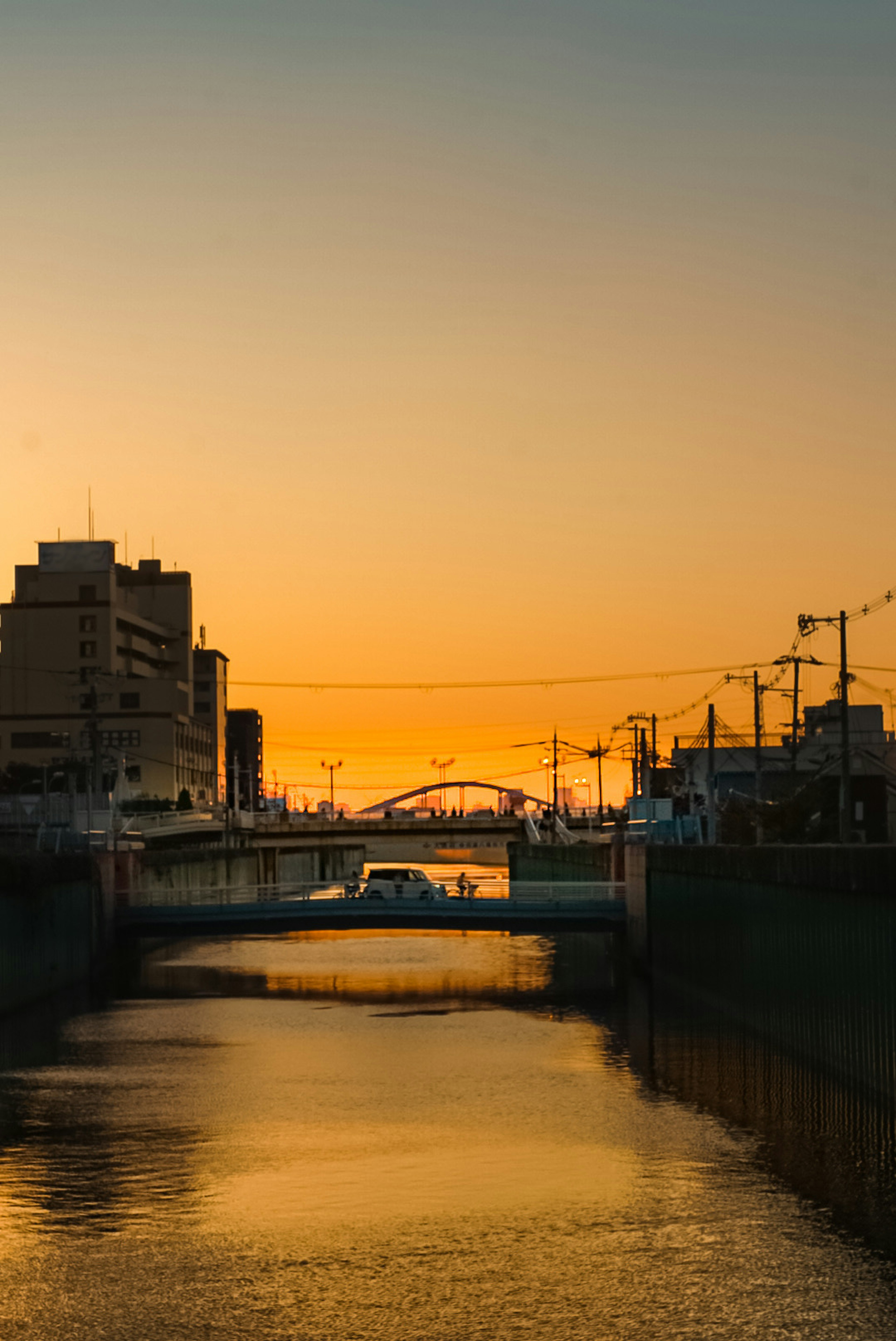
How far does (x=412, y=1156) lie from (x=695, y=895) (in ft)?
112

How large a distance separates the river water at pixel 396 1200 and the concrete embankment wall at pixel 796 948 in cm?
422

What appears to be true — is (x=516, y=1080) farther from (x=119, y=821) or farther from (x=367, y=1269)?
(x=119, y=821)

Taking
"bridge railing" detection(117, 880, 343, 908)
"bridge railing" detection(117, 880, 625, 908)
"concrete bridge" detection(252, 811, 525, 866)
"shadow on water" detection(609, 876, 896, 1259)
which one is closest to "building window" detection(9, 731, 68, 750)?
"concrete bridge" detection(252, 811, 525, 866)

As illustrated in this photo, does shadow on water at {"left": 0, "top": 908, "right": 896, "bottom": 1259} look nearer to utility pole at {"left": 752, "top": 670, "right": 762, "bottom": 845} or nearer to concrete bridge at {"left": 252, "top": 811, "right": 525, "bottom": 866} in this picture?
utility pole at {"left": 752, "top": 670, "right": 762, "bottom": 845}

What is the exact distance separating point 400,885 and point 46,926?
35.8 m

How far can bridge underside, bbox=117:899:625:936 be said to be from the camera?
78.6 meters

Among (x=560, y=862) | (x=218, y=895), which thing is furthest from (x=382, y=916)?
(x=218, y=895)

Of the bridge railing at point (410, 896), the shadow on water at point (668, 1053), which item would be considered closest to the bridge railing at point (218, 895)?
the bridge railing at point (410, 896)

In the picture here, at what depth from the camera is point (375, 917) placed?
79000mm

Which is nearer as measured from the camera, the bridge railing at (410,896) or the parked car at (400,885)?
the bridge railing at (410,896)

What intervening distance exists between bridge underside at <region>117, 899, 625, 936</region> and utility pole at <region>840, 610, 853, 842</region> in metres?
15.8

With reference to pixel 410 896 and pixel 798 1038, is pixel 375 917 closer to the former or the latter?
pixel 410 896

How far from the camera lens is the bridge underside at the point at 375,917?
78.6 metres

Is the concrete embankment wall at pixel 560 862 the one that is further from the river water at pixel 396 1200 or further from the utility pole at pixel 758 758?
the river water at pixel 396 1200
